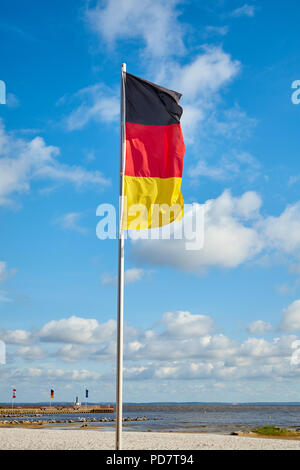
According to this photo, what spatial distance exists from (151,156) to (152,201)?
1453 millimetres

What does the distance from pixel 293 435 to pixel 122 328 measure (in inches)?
840

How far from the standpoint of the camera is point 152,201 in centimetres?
1512

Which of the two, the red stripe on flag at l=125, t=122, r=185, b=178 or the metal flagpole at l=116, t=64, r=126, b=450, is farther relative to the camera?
the red stripe on flag at l=125, t=122, r=185, b=178

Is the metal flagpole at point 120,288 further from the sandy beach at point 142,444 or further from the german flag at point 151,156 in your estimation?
the sandy beach at point 142,444

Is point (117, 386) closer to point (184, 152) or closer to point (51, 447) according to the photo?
point (51, 447)

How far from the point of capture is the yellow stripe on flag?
1478cm

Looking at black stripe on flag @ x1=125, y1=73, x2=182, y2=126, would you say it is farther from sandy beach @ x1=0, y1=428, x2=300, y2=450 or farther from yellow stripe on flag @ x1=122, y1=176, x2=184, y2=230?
sandy beach @ x1=0, y1=428, x2=300, y2=450

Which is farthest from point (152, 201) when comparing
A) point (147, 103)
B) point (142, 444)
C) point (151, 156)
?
point (142, 444)

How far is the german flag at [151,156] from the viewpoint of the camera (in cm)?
1494

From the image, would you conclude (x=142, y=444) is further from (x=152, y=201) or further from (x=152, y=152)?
(x=152, y=152)

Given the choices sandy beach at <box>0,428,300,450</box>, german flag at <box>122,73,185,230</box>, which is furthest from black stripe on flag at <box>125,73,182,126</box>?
sandy beach at <box>0,428,300,450</box>

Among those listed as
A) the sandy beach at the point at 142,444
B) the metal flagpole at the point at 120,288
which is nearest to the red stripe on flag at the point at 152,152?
the metal flagpole at the point at 120,288

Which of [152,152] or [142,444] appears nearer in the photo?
[152,152]
